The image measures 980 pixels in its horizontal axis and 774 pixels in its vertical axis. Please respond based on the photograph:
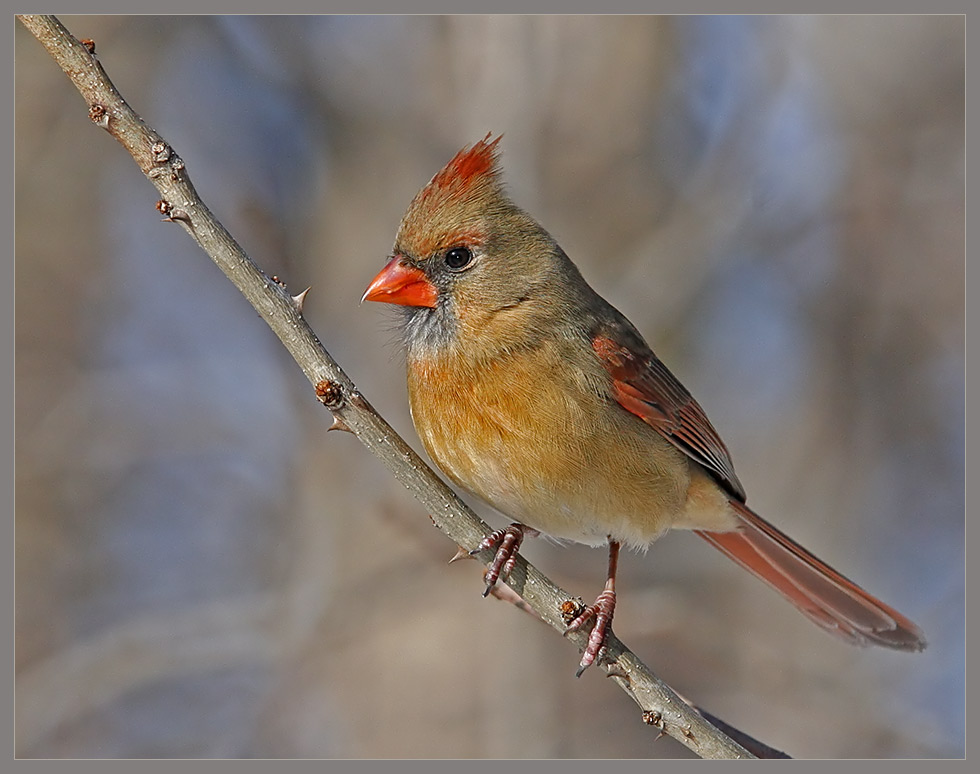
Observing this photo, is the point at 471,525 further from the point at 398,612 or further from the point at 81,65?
the point at 398,612

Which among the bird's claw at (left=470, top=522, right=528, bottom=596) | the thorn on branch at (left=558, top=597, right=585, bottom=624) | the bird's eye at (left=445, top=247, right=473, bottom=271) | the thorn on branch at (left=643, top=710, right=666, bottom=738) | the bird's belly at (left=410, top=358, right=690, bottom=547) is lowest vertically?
the thorn on branch at (left=643, top=710, right=666, bottom=738)

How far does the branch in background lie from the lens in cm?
197

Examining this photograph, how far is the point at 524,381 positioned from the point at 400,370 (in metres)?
1.90

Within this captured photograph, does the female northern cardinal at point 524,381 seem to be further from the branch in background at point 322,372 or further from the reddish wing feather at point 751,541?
the branch in background at point 322,372

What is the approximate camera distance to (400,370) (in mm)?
4547

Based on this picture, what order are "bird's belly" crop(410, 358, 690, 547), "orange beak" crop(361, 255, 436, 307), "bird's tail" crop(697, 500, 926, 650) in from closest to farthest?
"bird's belly" crop(410, 358, 690, 547), "orange beak" crop(361, 255, 436, 307), "bird's tail" crop(697, 500, 926, 650)

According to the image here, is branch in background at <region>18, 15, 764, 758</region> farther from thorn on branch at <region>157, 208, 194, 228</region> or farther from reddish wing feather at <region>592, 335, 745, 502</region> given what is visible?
reddish wing feather at <region>592, 335, 745, 502</region>

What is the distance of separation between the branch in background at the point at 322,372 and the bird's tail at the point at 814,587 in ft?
3.74

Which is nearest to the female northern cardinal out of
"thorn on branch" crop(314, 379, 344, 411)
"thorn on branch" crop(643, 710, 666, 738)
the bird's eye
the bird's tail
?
the bird's eye

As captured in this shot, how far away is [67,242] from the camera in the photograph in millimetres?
5246

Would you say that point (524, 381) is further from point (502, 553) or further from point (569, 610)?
point (569, 610)

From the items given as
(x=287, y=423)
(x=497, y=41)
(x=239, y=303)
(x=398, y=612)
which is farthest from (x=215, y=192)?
(x=398, y=612)

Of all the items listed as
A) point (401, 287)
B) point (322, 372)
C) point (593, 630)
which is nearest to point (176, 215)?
point (322, 372)

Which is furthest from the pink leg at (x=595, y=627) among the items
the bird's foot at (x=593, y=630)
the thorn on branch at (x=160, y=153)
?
the thorn on branch at (x=160, y=153)
